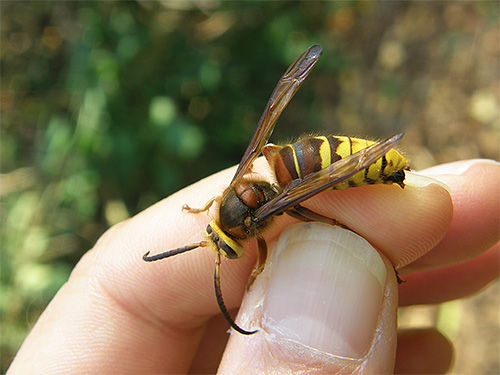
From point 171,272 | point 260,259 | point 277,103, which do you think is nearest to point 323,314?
point 260,259

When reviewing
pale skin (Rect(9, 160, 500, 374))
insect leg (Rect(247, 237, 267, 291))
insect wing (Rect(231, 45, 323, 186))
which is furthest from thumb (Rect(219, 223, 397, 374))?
insect wing (Rect(231, 45, 323, 186))

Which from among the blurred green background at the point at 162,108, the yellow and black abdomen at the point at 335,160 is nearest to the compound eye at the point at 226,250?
the yellow and black abdomen at the point at 335,160

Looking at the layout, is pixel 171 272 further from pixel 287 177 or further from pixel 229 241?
pixel 287 177

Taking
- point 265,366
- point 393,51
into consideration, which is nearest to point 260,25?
point 393,51

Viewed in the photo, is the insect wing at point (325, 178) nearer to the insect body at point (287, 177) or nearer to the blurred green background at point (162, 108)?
the insect body at point (287, 177)

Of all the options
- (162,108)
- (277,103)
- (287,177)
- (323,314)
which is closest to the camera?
(323,314)

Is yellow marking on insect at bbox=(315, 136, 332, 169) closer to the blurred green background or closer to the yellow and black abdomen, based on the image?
the yellow and black abdomen
